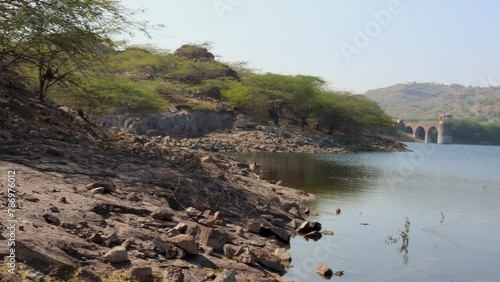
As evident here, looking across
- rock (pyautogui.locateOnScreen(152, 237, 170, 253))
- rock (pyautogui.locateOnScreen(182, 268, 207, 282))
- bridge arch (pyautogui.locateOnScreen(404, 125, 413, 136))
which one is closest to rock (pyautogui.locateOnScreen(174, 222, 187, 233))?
rock (pyautogui.locateOnScreen(152, 237, 170, 253))

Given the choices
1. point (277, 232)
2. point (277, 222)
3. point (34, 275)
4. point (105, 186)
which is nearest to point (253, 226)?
point (277, 232)

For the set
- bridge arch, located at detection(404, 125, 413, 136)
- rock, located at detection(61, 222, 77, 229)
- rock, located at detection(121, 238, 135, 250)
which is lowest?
rock, located at detection(121, 238, 135, 250)

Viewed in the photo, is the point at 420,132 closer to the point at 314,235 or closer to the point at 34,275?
the point at 314,235

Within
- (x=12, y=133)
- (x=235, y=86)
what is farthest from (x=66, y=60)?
(x=235, y=86)

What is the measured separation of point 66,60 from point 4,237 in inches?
360

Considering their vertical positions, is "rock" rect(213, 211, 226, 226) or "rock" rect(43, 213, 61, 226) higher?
"rock" rect(43, 213, 61, 226)

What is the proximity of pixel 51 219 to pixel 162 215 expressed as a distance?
2.21m

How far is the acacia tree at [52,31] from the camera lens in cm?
1251

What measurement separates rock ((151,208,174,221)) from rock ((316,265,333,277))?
265cm

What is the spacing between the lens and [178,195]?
1130 cm

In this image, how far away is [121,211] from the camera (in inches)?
354

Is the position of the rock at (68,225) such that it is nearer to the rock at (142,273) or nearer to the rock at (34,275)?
the rock at (142,273)

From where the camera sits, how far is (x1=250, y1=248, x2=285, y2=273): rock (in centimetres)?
890

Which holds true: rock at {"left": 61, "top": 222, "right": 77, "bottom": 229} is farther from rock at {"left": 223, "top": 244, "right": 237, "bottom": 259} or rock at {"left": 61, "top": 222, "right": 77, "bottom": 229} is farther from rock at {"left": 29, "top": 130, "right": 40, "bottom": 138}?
rock at {"left": 29, "top": 130, "right": 40, "bottom": 138}
